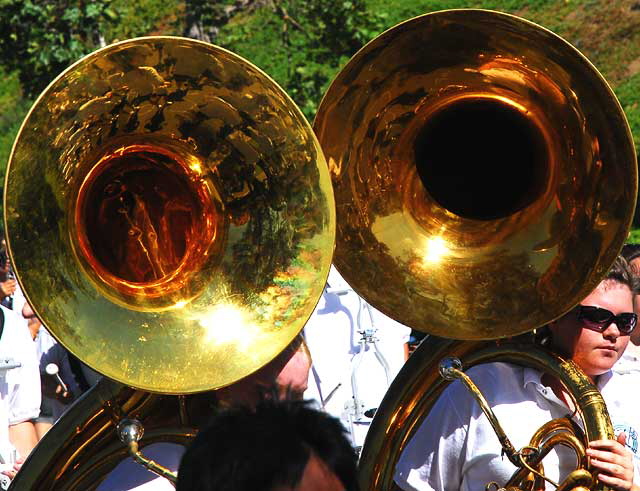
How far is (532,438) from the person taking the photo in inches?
95.2

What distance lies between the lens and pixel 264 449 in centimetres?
125

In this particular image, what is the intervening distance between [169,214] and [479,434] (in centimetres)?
89

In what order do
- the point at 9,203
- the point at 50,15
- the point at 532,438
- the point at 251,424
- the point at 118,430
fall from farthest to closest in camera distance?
1. the point at 50,15
2. the point at 532,438
3. the point at 118,430
4. the point at 9,203
5. the point at 251,424

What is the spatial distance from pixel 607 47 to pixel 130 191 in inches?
612

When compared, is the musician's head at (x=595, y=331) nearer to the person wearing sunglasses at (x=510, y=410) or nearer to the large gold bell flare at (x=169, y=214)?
the person wearing sunglasses at (x=510, y=410)

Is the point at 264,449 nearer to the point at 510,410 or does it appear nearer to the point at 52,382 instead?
the point at 510,410

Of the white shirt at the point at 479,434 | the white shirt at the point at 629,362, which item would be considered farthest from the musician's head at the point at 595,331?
the white shirt at the point at 629,362

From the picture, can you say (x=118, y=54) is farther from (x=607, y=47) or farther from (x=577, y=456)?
(x=607, y=47)

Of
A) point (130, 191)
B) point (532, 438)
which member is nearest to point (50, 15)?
point (130, 191)

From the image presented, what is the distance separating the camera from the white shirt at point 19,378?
12.8 ft

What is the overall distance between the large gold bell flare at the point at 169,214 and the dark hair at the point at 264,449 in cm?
91

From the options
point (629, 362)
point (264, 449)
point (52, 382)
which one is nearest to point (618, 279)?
point (629, 362)

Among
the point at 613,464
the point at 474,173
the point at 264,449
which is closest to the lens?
the point at 264,449

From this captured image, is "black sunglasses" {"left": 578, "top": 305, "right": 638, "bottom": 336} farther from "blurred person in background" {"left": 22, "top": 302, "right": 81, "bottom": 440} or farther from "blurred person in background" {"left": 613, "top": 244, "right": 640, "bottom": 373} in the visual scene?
"blurred person in background" {"left": 22, "top": 302, "right": 81, "bottom": 440}
